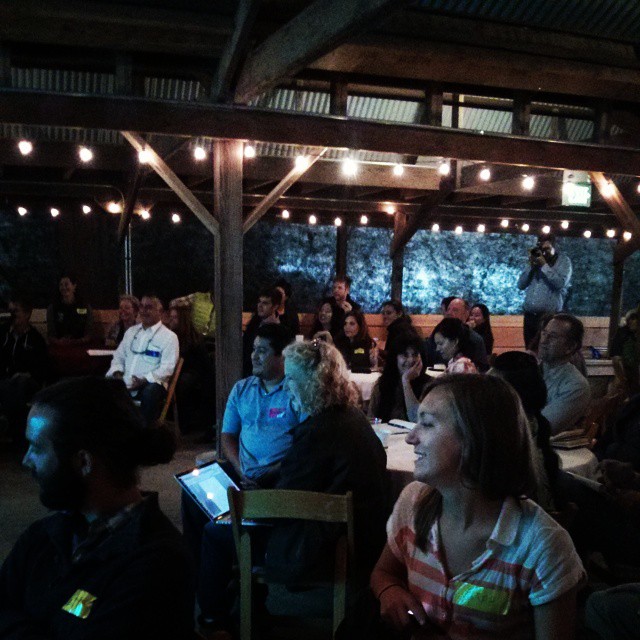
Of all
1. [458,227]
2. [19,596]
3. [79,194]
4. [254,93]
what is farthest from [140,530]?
[458,227]

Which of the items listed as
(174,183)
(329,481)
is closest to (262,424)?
(329,481)

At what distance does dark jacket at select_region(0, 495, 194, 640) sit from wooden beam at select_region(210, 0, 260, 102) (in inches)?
125

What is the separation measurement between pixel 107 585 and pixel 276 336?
2254 millimetres

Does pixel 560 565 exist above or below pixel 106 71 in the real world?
below

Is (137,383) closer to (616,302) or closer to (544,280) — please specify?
(544,280)

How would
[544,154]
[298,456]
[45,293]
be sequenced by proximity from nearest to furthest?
[298,456] → [544,154] → [45,293]

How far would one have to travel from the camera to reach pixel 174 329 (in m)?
6.55

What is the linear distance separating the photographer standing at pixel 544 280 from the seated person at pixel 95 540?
6372mm

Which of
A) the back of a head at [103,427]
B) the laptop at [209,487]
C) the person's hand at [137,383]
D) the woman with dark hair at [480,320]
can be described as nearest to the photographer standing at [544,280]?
the woman with dark hair at [480,320]

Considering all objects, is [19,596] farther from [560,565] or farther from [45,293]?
[45,293]

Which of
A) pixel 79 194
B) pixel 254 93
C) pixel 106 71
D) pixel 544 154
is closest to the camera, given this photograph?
pixel 254 93

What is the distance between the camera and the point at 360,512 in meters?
2.46

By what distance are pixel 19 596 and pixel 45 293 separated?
35.9 ft

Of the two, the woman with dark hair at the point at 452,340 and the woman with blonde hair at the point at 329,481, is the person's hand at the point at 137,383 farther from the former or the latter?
the woman with blonde hair at the point at 329,481
